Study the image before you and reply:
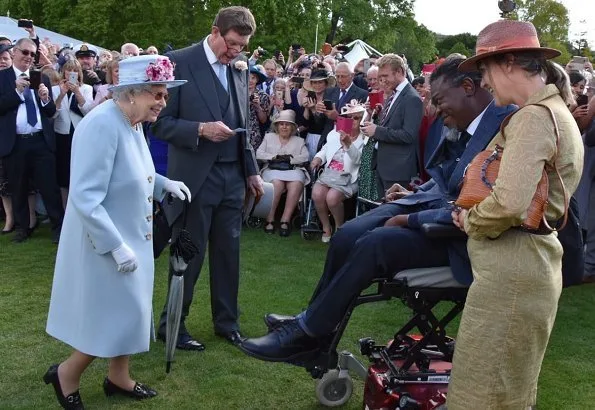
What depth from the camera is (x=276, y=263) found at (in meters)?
7.45

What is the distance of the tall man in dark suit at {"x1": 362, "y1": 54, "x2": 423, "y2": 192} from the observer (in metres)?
6.96

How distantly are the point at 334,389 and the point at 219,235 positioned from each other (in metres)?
1.48

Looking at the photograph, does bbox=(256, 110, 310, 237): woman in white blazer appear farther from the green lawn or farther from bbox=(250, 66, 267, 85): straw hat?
the green lawn

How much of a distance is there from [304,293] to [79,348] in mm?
2955

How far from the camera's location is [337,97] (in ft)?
30.0

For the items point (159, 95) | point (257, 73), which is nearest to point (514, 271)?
point (159, 95)

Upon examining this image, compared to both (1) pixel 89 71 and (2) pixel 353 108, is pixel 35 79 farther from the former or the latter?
(2) pixel 353 108

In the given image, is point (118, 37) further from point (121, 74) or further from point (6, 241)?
point (121, 74)

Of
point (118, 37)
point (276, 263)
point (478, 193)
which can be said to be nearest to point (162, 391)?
point (478, 193)

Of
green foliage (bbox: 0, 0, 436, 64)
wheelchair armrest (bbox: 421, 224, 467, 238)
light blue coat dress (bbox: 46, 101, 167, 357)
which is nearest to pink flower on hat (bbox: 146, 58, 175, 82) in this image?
light blue coat dress (bbox: 46, 101, 167, 357)

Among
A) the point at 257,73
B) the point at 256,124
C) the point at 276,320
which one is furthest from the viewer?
the point at 256,124

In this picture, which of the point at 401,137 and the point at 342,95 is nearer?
the point at 401,137

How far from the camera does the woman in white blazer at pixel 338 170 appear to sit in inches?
325

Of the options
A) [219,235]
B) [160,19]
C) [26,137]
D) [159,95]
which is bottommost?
[219,235]
